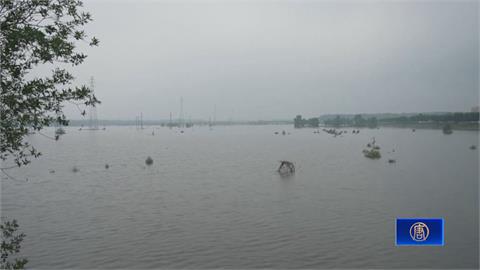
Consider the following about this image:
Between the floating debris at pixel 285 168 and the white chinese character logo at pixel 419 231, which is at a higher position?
the white chinese character logo at pixel 419 231

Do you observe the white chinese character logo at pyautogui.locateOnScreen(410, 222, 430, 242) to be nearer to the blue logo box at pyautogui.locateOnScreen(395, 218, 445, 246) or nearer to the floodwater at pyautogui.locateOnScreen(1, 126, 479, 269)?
the blue logo box at pyautogui.locateOnScreen(395, 218, 445, 246)

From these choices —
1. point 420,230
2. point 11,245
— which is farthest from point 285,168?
point 11,245

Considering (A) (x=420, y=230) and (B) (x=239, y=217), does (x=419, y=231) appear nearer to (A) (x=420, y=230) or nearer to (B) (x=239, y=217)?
(A) (x=420, y=230)

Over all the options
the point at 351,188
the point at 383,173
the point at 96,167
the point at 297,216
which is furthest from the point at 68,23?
the point at 96,167

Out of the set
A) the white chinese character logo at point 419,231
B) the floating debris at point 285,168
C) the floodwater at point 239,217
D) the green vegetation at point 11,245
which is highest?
the green vegetation at point 11,245

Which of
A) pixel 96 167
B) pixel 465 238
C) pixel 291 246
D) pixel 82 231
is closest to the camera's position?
pixel 291 246

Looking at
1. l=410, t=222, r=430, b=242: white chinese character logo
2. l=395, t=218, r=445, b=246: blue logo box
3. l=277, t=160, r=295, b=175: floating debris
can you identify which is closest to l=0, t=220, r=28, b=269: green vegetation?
l=395, t=218, r=445, b=246: blue logo box

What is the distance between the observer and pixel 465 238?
22.3m

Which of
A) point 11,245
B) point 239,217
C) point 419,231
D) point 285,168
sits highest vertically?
point 11,245

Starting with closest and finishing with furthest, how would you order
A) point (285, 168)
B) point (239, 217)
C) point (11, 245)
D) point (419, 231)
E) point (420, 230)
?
1. point (11, 245)
2. point (420, 230)
3. point (419, 231)
4. point (239, 217)
5. point (285, 168)

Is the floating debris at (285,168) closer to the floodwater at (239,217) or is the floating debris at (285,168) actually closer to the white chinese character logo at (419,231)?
the floodwater at (239,217)

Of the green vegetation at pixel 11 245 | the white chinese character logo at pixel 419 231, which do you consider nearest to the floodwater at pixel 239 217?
the white chinese character logo at pixel 419 231

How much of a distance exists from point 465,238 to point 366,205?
8965mm

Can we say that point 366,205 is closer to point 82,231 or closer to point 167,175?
point 82,231
